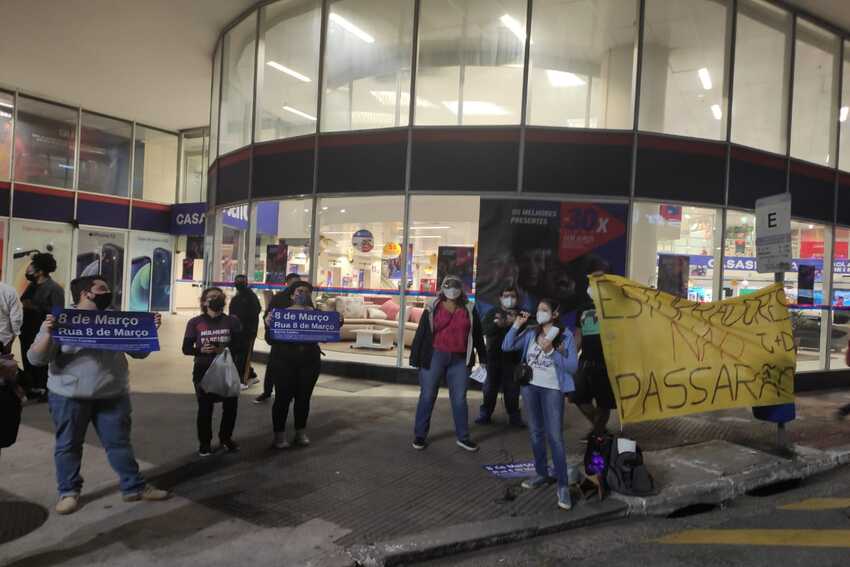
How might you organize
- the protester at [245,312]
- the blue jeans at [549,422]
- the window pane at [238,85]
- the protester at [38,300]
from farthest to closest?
the window pane at [238,85] → the protester at [245,312] → the protester at [38,300] → the blue jeans at [549,422]

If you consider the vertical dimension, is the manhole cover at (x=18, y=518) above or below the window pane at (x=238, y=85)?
below

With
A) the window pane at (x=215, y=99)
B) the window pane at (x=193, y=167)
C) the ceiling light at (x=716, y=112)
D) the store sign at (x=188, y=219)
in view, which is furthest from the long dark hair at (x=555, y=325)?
the window pane at (x=193, y=167)

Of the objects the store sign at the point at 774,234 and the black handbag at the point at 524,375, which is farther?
the store sign at the point at 774,234

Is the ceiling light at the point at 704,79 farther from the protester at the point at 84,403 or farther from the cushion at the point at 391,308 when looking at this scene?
the protester at the point at 84,403

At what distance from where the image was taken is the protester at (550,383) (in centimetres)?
495

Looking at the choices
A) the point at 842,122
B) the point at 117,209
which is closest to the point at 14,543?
→ the point at 842,122

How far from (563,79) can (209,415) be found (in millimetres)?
7892

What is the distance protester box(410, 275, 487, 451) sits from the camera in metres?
6.38

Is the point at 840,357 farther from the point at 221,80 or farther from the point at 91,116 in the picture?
the point at 91,116

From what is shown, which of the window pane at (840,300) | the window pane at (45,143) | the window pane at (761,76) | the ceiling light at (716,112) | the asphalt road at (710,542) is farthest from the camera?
the window pane at (45,143)

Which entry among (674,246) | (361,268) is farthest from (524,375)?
(674,246)

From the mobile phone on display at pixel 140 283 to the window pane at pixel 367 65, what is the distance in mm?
13069

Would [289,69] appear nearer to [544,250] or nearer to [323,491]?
[544,250]

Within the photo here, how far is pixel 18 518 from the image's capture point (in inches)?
169
